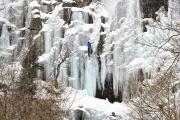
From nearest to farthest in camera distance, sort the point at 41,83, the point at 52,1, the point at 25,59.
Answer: the point at 41,83 < the point at 25,59 < the point at 52,1

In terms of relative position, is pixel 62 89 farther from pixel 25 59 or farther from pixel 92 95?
pixel 25 59

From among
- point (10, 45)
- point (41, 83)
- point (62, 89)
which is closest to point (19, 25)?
point (10, 45)

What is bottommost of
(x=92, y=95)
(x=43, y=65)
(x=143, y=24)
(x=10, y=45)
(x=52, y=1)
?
(x=92, y=95)

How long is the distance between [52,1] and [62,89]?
705 cm

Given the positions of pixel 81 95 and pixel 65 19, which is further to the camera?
pixel 65 19

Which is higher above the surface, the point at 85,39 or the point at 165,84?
the point at 165,84

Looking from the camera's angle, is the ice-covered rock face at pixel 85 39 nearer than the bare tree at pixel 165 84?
No

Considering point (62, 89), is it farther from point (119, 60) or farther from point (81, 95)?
point (119, 60)

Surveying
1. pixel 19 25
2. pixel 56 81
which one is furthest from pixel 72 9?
pixel 56 81

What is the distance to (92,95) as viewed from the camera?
16.2 meters

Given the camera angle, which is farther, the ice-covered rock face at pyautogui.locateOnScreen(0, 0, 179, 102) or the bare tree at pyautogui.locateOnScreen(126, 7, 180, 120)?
the ice-covered rock face at pyautogui.locateOnScreen(0, 0, 179, 102)

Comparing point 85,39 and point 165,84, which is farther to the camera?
point 85,39

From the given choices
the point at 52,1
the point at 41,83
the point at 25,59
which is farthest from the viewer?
the point at 52,1

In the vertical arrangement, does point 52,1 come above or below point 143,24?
above
